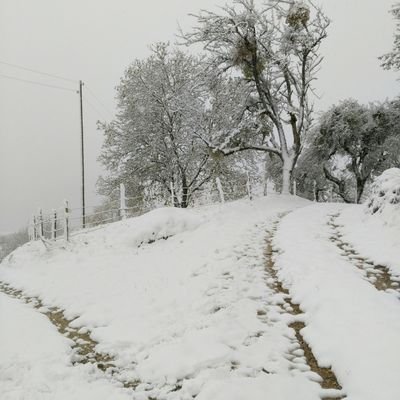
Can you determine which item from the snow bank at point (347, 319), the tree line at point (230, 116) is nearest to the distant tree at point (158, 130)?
the tree line at point (230, 116)

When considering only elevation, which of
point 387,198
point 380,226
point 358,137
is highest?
point 358,137

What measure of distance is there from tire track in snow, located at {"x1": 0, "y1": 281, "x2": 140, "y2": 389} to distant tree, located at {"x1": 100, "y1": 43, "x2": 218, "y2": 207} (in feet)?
51.2

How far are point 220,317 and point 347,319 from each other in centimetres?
197

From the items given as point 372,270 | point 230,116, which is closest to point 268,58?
point 230,116

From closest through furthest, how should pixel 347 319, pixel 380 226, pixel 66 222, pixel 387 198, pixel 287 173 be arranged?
pixel 347 319 → pixel 380 226 → pixel 387 198 → pixel 66 222 → pixel 287 173

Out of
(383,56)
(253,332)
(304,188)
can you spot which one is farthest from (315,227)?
(304,188)

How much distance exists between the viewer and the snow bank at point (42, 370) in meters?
4.59

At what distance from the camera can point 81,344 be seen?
6.47 meters

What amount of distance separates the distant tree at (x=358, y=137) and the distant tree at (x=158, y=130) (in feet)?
34.6

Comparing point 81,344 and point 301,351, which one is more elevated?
point 301,351

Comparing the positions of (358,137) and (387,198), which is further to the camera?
(358,137)

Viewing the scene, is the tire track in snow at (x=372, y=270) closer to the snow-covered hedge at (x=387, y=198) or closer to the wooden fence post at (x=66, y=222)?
the snow-covered hedge at (x=387, y=198)

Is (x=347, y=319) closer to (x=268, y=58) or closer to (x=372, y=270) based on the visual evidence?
(x=372, y=270)

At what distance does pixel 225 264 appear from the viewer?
9.33 m
